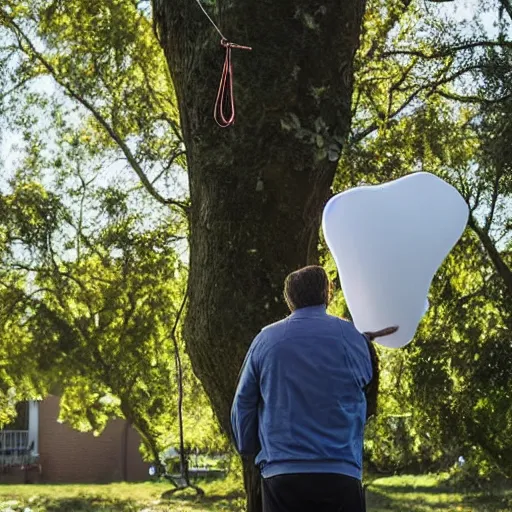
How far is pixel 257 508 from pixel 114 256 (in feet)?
33.1

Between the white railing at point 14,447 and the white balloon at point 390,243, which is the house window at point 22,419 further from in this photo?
the white balloon at point 390,243

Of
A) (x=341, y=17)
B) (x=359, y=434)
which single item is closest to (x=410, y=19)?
(x=341, y=17)

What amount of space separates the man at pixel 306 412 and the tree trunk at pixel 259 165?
48.4 inches

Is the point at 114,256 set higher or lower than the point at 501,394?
higher

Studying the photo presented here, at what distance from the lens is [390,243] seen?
3.15 m

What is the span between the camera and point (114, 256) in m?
13.8

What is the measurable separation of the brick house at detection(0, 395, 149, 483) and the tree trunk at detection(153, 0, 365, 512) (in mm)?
20855

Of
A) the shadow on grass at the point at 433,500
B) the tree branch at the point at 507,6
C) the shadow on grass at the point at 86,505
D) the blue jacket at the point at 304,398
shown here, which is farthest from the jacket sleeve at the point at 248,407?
the shadow on grass at the point at 86,505

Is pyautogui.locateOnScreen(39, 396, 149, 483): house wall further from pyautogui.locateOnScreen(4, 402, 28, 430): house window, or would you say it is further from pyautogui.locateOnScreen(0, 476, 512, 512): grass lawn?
pyautogui.locateOnScreen(0, 476, 512, 512): grass lawn

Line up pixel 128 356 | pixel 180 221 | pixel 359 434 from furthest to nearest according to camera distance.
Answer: pixel 128 356
pixel 180 221
pixel 359 434

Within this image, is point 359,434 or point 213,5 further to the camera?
point 213,5

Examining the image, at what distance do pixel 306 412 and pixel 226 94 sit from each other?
2.01m

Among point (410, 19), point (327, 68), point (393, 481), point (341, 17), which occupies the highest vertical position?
point (410, 19)

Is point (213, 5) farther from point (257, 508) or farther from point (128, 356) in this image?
point (128, 356)
